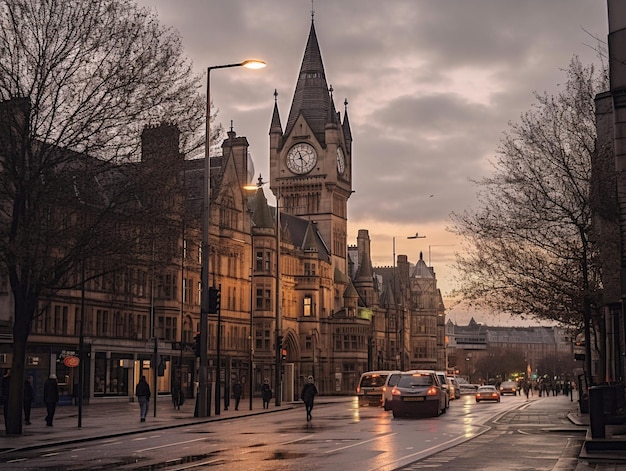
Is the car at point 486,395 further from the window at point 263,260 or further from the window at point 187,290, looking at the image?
the window at point 263,260

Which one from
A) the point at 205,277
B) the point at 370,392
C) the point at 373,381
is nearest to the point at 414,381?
the point at 205,277

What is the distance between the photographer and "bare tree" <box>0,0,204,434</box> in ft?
92.0

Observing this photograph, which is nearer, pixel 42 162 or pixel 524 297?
pixel 42 162

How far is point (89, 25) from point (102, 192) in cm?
499

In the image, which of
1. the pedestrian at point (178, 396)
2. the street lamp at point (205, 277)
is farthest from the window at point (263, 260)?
the street lamp at point (205, 277)

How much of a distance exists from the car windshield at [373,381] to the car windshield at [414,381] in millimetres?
18491

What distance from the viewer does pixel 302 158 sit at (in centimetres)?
11569

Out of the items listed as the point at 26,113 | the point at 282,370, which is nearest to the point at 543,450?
the point at 26,113

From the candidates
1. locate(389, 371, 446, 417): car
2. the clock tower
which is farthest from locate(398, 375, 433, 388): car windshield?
the clock tower

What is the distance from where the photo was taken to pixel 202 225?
3772cm

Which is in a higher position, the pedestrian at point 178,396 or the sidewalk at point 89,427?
the pedestrian at point 178,396

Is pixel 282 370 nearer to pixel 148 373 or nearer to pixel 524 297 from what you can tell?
pixel 148 373

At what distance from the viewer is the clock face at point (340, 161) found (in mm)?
115875

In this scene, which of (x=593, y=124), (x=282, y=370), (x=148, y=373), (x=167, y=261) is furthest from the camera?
(x=148, y=373)
